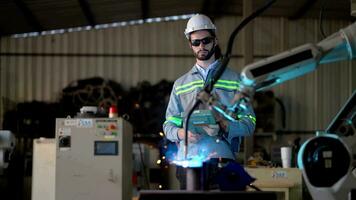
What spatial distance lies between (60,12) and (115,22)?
4.98ft

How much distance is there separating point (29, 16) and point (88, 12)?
3.26 ft

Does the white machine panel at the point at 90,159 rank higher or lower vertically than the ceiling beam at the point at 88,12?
lower

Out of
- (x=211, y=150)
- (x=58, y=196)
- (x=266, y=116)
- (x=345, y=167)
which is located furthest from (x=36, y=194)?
(x=266, y=116)

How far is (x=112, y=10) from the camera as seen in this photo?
10.2 metres

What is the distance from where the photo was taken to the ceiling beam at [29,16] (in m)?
9.03

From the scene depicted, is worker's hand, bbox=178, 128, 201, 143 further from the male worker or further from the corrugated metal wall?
the corrugated metal wall

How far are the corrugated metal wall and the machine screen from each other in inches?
256

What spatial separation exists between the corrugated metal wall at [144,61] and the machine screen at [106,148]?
6.51 m

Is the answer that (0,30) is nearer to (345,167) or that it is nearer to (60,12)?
(60,12)

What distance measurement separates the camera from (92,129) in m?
4.54

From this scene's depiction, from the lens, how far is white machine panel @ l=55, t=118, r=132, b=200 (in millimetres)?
4449

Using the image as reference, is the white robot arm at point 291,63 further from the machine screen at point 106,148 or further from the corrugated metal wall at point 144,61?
the corrugated metal wall at point 144,61

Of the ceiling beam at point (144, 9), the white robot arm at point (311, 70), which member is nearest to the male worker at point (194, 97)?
the white robot arm at point (311, 70)

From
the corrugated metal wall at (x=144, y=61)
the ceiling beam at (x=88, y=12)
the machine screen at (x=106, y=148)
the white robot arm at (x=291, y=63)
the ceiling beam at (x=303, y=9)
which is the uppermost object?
the ceiling beam at (x=303, y=9)
